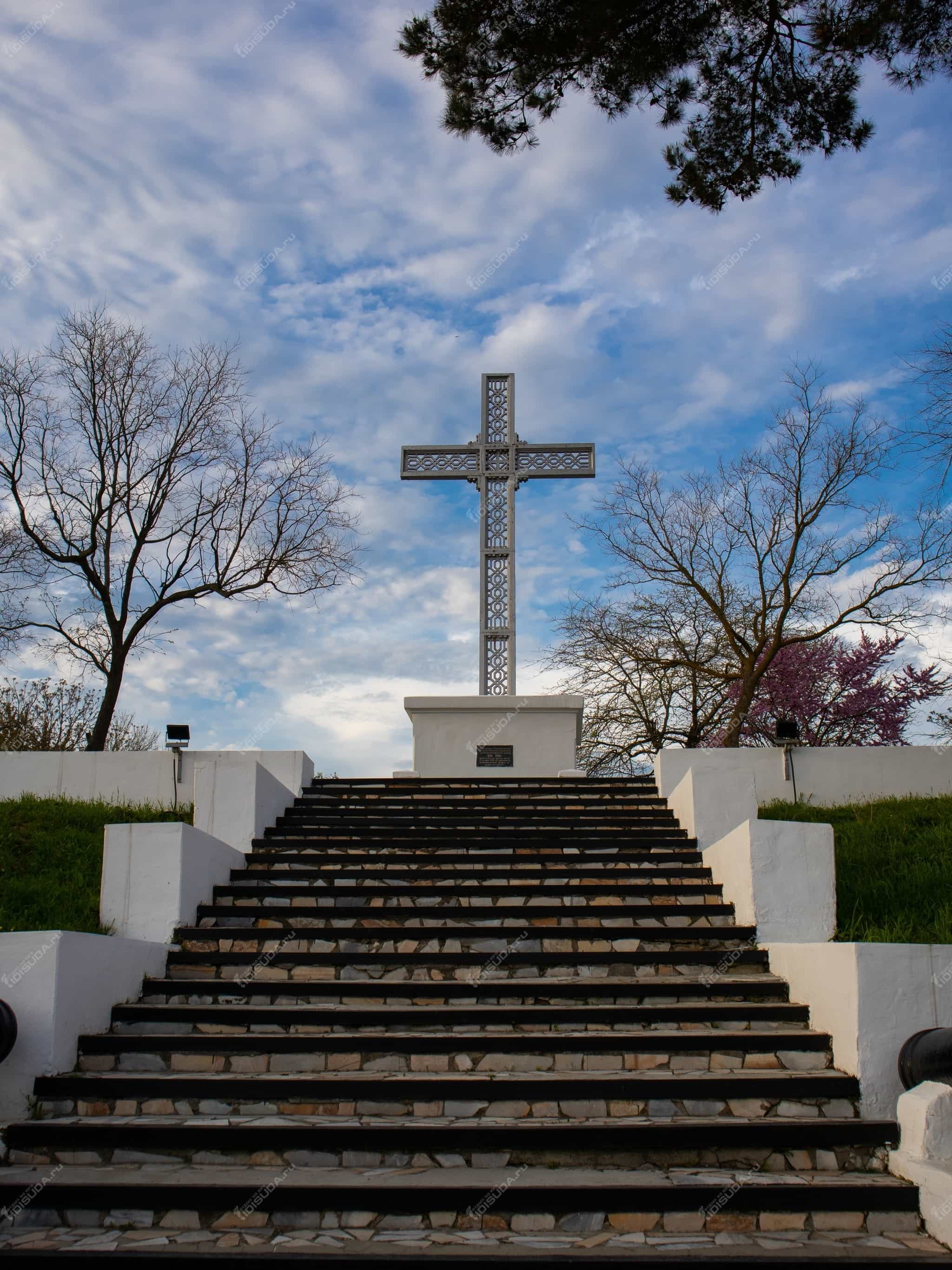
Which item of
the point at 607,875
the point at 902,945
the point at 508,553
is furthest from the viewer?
the point at 508,553

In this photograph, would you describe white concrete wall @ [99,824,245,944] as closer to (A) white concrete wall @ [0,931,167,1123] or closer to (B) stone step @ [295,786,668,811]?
(A) white concrete wall @ [0,931,167,1123]

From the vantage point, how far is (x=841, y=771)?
38.1ft

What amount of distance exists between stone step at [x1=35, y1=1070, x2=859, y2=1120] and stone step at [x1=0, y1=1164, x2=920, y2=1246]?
0.64 meters

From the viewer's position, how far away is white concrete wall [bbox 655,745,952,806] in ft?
37.7

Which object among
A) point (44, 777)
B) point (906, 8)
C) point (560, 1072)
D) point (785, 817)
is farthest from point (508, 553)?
point (560, 1072)

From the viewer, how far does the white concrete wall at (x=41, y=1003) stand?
5.33 meters

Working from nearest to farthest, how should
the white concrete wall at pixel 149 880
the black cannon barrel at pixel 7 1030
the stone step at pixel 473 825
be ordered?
the black cannon barrel at pixel 7 1030
the white concrete wall at pixel 149 880
the stone step at pixel 473 825

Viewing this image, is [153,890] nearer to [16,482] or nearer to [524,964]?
[524,964]

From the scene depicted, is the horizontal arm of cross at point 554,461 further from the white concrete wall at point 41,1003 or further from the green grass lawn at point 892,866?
the white concrete wall at point 41,1003

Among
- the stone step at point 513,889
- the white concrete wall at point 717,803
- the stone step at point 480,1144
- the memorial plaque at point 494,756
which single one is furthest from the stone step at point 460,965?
the memorial plaque at point 494,756

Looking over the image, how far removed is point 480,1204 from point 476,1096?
84 cm

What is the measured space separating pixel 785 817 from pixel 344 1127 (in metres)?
6.96

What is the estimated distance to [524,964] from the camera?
6.69 m

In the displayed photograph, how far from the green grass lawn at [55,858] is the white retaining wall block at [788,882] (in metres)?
4.59
